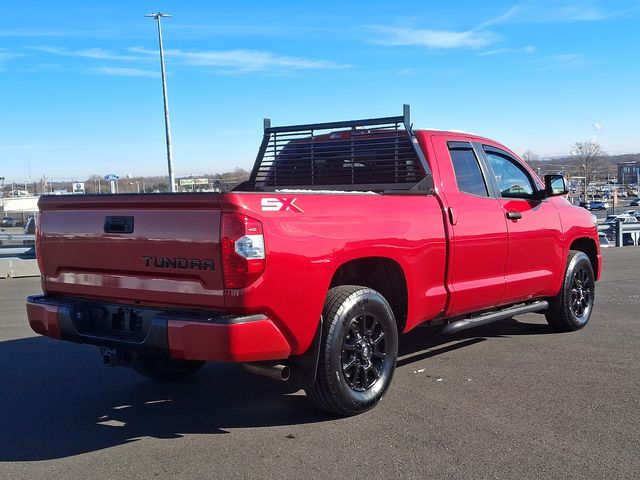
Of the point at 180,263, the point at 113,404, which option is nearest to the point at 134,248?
the point at 180,263

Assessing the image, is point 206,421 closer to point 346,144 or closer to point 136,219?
point 136,219

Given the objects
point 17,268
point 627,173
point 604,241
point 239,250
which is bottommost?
point 604,241

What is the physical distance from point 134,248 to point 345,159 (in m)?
2.68

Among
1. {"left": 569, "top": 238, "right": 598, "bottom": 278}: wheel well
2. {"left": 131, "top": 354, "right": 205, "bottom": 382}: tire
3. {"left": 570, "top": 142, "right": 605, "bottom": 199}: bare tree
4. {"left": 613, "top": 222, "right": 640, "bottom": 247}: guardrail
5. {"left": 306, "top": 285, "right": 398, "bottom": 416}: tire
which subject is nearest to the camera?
{"left": 306, "top": 285, "right": 398, "bottom": 416}: tire

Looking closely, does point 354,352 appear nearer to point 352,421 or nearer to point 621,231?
point 352,421

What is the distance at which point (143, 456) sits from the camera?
3.96 metres

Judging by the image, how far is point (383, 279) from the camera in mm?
Answer: 5082

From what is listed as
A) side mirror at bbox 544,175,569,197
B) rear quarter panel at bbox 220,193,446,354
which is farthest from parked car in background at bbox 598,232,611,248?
rear quarter panel at bbox 220,193,446,354

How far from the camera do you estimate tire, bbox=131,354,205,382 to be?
5.39 m

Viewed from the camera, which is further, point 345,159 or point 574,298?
point 574,298

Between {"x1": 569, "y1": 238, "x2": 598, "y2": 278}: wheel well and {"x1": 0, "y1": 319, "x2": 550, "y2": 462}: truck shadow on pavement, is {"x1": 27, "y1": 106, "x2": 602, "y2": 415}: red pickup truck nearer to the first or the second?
{"x1": 0, "y1": 319, "x2": 550, "y2": 462}: truck shadow on pavement

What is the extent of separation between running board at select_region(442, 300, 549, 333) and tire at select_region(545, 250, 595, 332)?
32 cm

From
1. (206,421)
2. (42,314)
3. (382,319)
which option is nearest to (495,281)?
(382,319)

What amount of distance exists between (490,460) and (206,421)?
1987 mm
